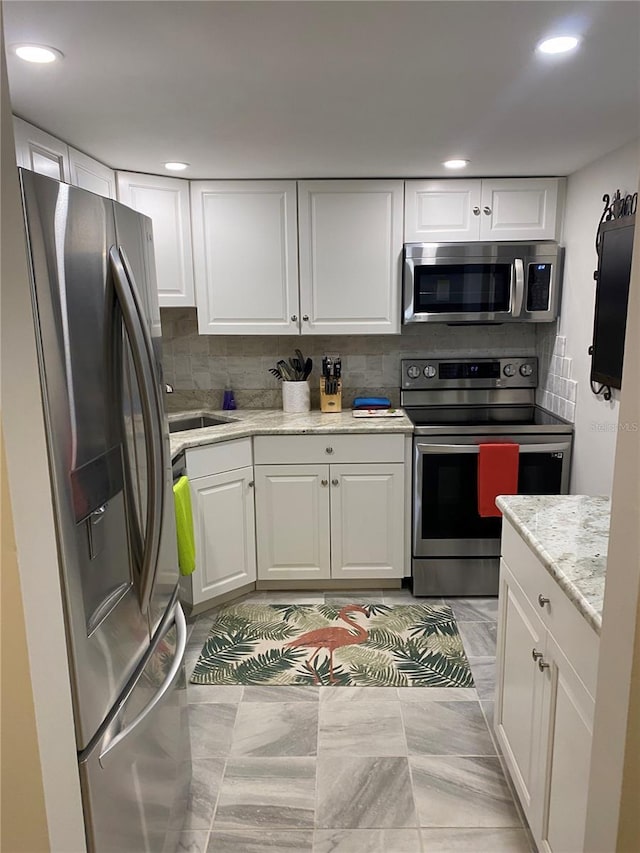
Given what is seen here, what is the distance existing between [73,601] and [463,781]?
1.53 meters

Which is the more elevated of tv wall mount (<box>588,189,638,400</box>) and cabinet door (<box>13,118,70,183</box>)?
cabinet door (<box>13,118,70,183</box>)

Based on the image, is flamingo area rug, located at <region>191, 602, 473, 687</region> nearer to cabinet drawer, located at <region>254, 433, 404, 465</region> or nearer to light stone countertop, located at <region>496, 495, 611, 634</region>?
cabinet drawer, located at <region>254, 433, 404, 465</region>

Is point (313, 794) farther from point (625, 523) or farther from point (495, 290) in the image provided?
point (495, 290)

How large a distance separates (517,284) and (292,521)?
171 centimetres

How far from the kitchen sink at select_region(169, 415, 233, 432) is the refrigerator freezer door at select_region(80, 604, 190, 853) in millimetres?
1834

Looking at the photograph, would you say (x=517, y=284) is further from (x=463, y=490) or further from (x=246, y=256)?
(x=246, y=256)

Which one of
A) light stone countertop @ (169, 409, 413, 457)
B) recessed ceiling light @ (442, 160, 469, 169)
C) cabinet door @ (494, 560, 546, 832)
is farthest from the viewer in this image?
light stone countertop @ (169, 409, 413, 457)

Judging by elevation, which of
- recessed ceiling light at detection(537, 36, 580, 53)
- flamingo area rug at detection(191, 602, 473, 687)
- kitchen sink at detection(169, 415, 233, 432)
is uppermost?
recessed ceiling light at detection(537, 36, 580, 53)

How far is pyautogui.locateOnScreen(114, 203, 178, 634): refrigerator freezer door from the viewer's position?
143 centimetres

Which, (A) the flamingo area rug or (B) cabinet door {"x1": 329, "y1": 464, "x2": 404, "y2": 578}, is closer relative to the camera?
(A) the flamingo area rug

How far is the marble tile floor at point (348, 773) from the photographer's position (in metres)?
1.82

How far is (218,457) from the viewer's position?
3.03 m

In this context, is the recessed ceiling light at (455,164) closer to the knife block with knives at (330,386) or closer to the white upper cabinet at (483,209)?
the white upper cabinet at (483,209)

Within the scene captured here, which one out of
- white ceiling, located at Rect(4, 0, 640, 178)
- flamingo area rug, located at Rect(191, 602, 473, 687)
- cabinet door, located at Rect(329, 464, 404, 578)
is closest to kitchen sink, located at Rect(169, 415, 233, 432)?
cabinet door, located at Rect(329, 464, 404, 578)
